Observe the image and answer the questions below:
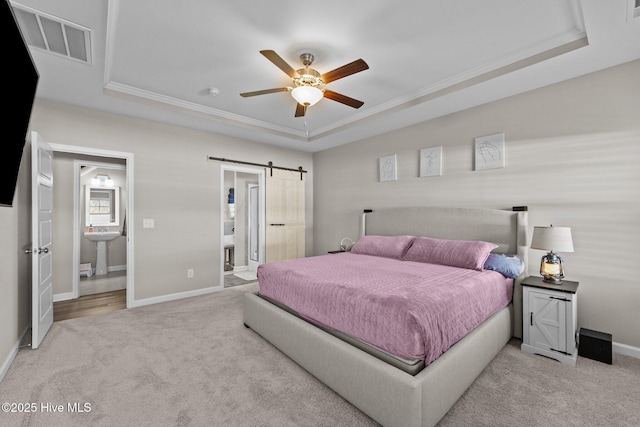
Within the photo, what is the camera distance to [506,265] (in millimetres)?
2656

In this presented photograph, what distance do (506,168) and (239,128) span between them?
3.59 metres

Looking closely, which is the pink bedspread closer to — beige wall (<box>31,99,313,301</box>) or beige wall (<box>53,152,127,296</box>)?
beige wall (<box>31,99,313,301</box>)

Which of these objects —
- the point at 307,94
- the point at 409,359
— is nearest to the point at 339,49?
the point at 307,94

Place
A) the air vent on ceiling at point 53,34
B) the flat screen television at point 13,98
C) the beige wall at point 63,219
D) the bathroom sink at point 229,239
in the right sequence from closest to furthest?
1. the flat screen television at point 13,98
2. the air vent on ceiling at point 53,34
3. the beige wall at point 63,219
4. the bathroom sink at point 229,239

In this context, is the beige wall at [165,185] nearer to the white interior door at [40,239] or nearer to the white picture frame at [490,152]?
the white interior door at [40,239]

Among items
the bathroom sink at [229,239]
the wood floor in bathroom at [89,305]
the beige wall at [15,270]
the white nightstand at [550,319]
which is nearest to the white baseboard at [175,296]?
the wood floor in bathroom at [89,305]

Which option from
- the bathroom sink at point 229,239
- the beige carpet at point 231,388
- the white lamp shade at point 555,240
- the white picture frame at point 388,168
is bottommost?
the beige carpet at point 231,388

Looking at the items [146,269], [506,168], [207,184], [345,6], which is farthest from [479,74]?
[146,269]

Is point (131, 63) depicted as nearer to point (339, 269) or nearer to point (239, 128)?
point (239, 128)

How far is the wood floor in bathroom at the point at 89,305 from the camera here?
3.39m

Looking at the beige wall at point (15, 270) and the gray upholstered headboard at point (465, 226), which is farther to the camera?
the gray upholstered headboard at point (465, 226)

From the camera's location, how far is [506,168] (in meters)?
3.12

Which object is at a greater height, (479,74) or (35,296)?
(479,74)

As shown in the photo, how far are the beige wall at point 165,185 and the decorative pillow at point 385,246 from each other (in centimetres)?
234
